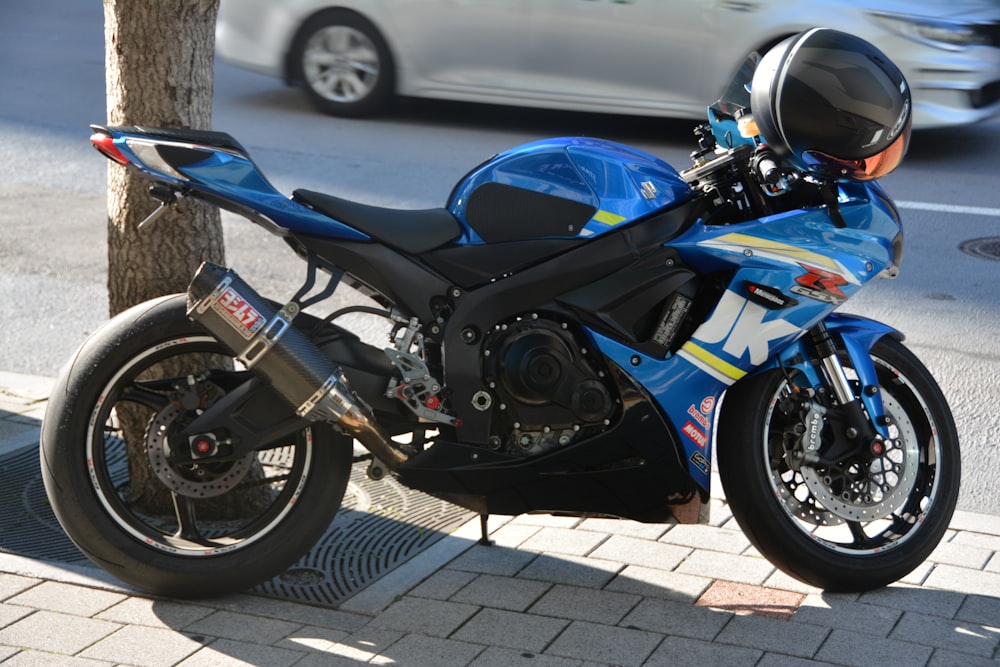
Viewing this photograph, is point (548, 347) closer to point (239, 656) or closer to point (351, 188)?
point (239, 656)

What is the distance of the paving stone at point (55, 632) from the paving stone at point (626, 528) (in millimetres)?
1563

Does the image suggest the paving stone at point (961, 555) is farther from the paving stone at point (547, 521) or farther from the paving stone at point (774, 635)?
the paving stone at point (547, 521)

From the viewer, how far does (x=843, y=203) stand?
3.95 meters

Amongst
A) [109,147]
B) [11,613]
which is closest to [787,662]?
[11,613]

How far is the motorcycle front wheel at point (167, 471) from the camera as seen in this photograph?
3.85 meters

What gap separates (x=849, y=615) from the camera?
12.9 feet

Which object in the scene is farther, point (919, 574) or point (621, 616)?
point (919, 574)

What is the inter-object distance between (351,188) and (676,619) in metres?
5.35

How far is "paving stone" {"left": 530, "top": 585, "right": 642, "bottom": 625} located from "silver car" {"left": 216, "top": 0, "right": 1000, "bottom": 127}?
249 inches

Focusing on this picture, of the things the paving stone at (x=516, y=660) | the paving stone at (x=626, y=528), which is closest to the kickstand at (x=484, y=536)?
the paving stone at (x=626, y=528)

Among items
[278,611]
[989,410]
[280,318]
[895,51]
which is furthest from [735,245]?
[895,51]

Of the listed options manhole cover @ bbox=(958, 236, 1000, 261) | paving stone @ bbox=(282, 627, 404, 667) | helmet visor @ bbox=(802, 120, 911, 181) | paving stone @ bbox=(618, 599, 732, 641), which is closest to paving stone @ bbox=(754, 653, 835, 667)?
paving stone @ bbox=(618, 599, 732, 641)

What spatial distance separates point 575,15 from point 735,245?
627 cm

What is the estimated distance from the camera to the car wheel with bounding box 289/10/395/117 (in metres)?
Answer: 10.5
